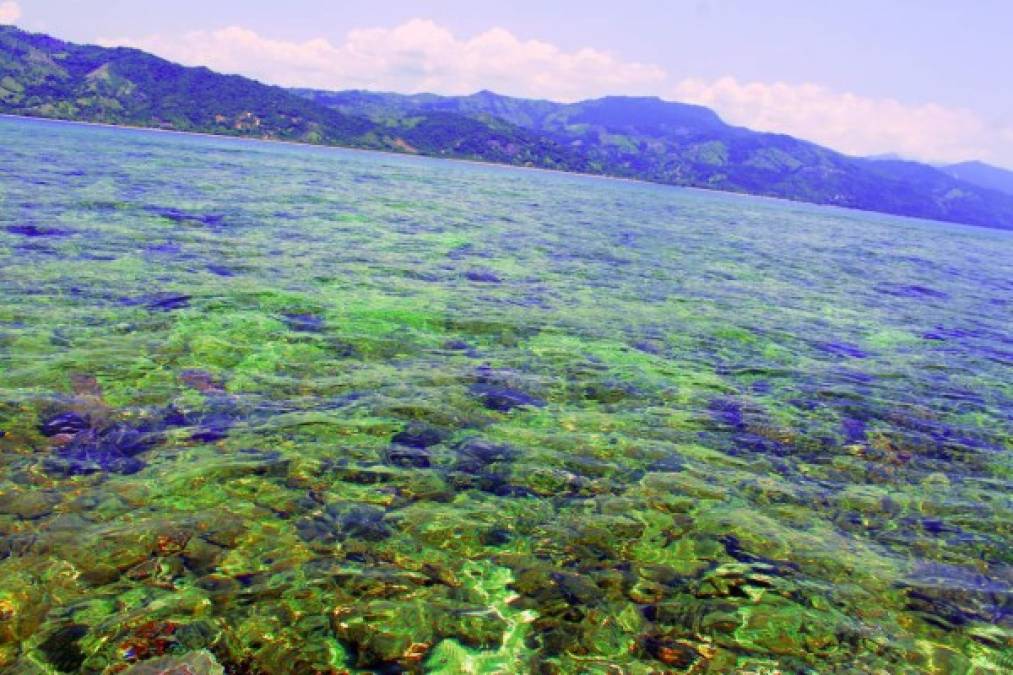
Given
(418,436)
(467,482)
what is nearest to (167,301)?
(418,436)

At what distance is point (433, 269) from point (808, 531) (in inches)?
765

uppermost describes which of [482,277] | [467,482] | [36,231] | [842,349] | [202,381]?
[36,231]

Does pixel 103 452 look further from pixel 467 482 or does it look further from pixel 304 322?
pixel 304 322

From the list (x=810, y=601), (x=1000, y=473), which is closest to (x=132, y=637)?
(x=810, y=601)

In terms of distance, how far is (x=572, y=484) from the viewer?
970 cm

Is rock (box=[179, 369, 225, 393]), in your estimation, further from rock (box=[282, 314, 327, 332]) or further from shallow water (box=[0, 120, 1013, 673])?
rock (box=[282, 314, 327, 332])

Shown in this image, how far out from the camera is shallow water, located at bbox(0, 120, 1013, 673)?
6.44m

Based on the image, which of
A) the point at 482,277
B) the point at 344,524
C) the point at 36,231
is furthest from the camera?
the point at 482,277

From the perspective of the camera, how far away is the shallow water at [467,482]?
6.44 metres

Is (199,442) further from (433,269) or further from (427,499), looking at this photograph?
(433,269)

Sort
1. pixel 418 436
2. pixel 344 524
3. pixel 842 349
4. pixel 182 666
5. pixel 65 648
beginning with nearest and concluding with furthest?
pixel 182 666 → pixel 65 648 → pixel 344 524 → pixel 418 436 → pixel 842 349

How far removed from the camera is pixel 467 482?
9.45m

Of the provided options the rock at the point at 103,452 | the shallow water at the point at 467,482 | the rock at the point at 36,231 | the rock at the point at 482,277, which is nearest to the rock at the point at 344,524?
the shallow water at the point at 467,482

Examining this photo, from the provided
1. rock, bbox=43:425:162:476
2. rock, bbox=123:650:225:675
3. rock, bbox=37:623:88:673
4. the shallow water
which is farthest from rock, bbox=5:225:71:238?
rock, bbox=123:650:225:675
